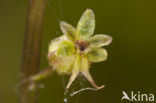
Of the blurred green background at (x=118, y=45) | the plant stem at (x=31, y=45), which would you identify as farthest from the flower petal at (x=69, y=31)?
the blurred green background at (x=118, y=45)

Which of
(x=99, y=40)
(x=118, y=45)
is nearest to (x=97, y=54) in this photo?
(x=99, y=40)

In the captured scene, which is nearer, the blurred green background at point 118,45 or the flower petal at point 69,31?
the flower petal at point 69,31

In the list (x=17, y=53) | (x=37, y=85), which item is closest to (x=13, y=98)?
(x=17, y=53)

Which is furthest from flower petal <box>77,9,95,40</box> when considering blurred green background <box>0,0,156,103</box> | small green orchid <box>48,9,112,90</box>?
blurred green background <box>0,0,156,103</box>

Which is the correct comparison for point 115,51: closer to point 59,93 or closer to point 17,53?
point 59,93

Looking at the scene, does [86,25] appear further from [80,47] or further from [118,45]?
[118,45]

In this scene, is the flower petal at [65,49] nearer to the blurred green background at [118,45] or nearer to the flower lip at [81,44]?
the flower lip at [81,44]
